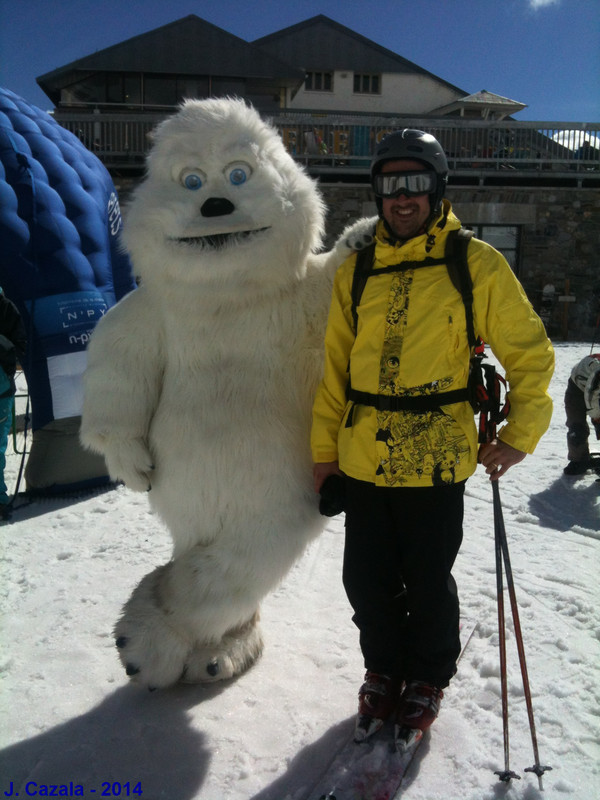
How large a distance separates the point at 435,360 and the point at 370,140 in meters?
13.3

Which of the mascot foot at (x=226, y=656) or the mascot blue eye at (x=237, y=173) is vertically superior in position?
the mascot blue eye at (x=237, y=173)

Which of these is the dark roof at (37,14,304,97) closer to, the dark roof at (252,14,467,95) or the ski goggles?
the dark roof at (252,14,467,95)

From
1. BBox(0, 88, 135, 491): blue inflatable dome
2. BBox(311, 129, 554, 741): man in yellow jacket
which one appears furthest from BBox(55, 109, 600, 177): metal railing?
BBox(311, 129, 554, 741): man in yellow jacket

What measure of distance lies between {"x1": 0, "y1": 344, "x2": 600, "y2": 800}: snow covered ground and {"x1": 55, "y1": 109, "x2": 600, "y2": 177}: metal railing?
1159 centimetres

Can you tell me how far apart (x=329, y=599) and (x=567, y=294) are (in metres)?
12.8

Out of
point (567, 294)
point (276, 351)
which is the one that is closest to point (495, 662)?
point (276, 351)

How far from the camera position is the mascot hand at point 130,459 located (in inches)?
85.5

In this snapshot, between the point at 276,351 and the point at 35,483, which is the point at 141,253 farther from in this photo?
the point at 35,483

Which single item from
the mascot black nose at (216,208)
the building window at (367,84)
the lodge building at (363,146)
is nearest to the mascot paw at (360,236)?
the mascot black nose at (216,208)

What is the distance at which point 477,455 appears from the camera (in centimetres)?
186

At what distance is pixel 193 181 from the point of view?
212 centimetres

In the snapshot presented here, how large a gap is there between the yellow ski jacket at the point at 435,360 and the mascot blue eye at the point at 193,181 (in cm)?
69

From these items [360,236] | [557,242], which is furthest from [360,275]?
[557,242]

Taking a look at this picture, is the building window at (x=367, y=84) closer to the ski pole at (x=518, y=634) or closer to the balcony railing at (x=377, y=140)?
the balcony railing at (x=377, y=140)
